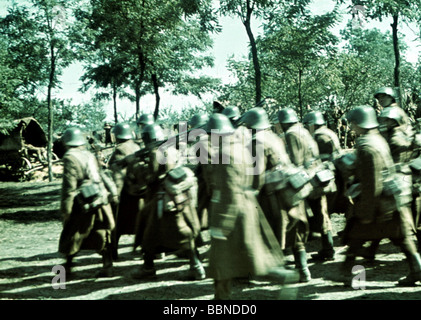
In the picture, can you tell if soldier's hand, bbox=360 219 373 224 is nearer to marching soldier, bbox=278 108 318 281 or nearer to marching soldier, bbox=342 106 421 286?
marching soldier, bbox=342 106 421 286

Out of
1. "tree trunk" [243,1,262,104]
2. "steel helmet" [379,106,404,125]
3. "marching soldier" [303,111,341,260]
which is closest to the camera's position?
"steel helmet" [379,106,404,125]

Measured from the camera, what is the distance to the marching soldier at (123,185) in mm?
8047

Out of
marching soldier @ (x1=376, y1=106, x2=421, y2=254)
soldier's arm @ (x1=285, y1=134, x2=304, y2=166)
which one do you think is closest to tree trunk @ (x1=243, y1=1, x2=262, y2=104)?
soldier's arm @ (x1=285, y1=134, x2=304, y2=166)

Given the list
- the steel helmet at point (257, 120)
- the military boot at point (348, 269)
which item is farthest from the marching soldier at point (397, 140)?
the steel helmet at point (257, 120)

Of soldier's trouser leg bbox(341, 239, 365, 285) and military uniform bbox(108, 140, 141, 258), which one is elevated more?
military uniform bbox(108, 140, 141, 258)

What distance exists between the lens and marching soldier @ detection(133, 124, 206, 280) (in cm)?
705

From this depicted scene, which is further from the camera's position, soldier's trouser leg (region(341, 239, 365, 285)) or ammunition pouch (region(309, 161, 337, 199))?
ammunition pouch (region(309, 161, 337, 199))

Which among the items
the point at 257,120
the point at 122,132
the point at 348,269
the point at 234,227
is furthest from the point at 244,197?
the point at 122,132

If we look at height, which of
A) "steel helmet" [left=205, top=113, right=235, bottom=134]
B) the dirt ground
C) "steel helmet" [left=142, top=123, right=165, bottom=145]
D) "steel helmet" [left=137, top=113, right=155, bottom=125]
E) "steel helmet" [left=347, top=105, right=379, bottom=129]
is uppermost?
"steel helmet" [left=137, top=113, right=155, bottom=125]

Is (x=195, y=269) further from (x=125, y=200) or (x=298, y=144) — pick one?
(x=298, y=144)

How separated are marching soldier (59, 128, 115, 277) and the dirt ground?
0.61m

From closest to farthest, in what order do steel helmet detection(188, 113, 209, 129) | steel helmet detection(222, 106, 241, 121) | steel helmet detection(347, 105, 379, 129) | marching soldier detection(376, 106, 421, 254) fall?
1. steel helmet detection(347, 105, 379, 129)
2. marching soldier detection(376, 106, 421, 254)
3. steel helmet detection(222, 106, 241, 121)
4. steel helmet detection(188, 113, 209, 129)

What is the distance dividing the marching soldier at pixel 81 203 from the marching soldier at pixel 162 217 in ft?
1.87
